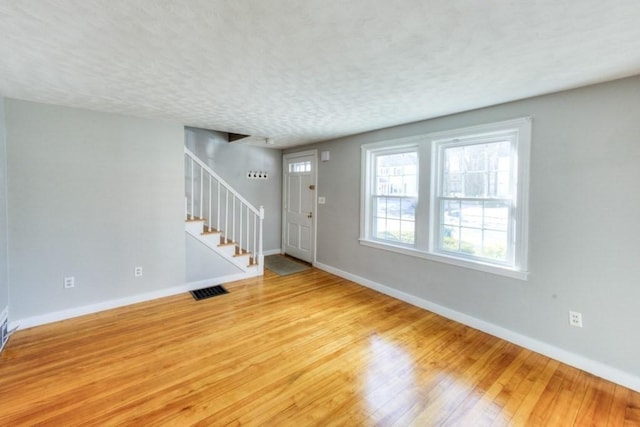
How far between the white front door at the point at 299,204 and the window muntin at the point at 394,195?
138 cm

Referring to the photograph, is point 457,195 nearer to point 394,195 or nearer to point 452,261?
point 452,261

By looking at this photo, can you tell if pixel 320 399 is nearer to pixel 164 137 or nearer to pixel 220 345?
pixel 220 345

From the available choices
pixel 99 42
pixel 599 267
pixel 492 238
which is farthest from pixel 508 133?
pixel 99 42

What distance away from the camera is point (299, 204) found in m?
5.48

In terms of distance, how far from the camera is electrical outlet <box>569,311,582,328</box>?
2271 mm

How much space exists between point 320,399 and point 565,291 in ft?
7.29

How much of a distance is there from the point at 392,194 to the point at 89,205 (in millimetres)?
3650

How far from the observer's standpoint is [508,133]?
267 cm

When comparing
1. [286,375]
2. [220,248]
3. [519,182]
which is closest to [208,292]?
[220,248]

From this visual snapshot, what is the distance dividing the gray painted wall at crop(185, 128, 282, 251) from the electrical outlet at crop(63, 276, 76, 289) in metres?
2.48

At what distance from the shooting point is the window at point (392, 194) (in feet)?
11.7

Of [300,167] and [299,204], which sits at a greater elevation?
[300,167]

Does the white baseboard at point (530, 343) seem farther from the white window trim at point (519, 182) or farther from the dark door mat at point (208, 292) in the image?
the dark door mat at point (208, 292)

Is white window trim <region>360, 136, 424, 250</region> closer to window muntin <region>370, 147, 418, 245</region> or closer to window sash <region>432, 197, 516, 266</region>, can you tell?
window muntin <region>370, 147, 418, 245</region>
